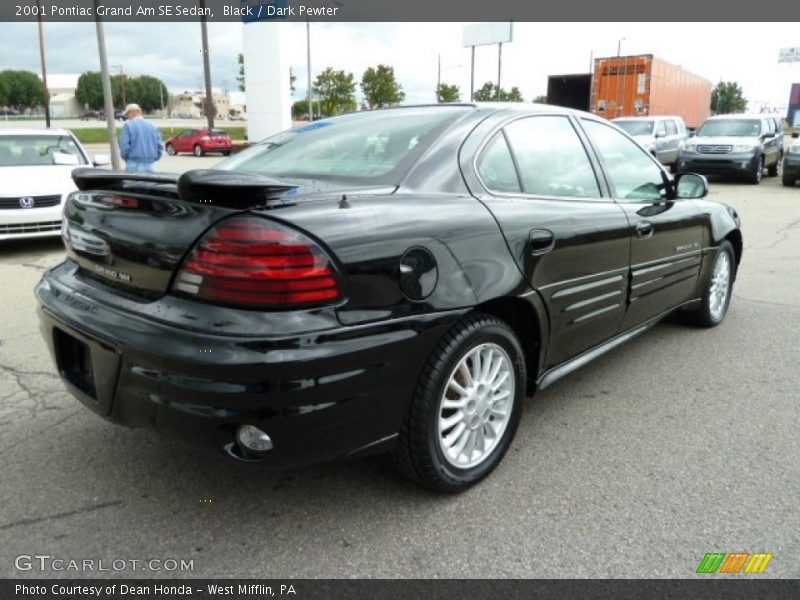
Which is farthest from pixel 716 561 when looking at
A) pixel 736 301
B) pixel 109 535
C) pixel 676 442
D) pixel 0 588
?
pixel 736 301

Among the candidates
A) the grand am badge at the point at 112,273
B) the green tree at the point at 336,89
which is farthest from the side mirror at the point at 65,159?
the green tree at the point at 336,89

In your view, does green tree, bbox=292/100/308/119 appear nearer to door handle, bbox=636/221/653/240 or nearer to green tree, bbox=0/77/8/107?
green tree, bbox=0/77/8/107

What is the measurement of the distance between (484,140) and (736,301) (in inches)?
152

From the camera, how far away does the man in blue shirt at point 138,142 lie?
9.03m

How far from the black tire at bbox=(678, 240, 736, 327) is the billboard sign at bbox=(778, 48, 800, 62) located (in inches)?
2782

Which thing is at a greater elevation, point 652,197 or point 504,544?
point 652,197

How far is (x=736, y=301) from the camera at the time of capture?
561cm

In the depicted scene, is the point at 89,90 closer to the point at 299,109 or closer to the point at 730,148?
the point at 299,109

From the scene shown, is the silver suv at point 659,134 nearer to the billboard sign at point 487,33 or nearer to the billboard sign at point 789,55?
the billboard sign at point 487,33

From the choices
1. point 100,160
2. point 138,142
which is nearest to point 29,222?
point 100,160

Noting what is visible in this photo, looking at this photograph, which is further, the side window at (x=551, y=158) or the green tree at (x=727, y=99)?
the green tree at (x=727, y=99)

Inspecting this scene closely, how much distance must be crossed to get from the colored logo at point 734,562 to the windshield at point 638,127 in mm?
17472

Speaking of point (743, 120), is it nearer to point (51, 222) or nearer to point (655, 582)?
point (51, 222)

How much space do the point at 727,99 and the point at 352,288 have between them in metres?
106
